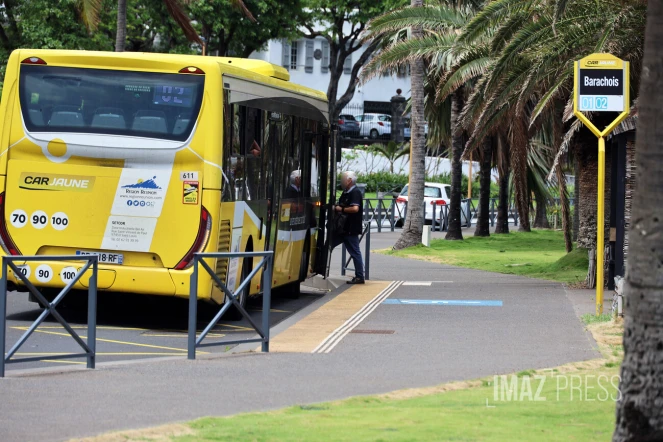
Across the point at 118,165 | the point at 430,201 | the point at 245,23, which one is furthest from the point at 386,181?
the point at 118,165

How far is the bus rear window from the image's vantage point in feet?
41.3

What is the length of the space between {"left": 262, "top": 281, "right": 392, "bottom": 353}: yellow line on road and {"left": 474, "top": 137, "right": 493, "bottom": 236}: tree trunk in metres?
15.2

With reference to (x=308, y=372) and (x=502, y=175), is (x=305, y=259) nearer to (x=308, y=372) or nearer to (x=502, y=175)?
(x=308, y=372)

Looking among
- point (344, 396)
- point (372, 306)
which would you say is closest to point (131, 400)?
point (344, 396)

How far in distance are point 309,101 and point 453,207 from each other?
1629cm

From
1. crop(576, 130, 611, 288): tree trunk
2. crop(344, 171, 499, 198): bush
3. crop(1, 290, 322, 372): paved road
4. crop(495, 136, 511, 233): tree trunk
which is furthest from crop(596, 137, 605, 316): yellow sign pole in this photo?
crop(344, 171, 499, 198): bush

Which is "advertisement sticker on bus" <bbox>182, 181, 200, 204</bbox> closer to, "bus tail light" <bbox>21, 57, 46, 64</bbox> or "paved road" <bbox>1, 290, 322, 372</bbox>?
"paved road" <bbox>1, 290, 322, 372</bbox>

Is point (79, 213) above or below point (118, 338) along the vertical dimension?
above

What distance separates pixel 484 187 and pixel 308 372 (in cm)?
2497

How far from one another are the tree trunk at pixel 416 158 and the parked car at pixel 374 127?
3588cm

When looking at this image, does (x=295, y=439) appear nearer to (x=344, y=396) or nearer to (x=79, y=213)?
(x=344, y=396)

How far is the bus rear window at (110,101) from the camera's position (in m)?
12.6

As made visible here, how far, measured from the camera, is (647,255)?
6164 mm

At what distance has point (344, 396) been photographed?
8258 millimetres
